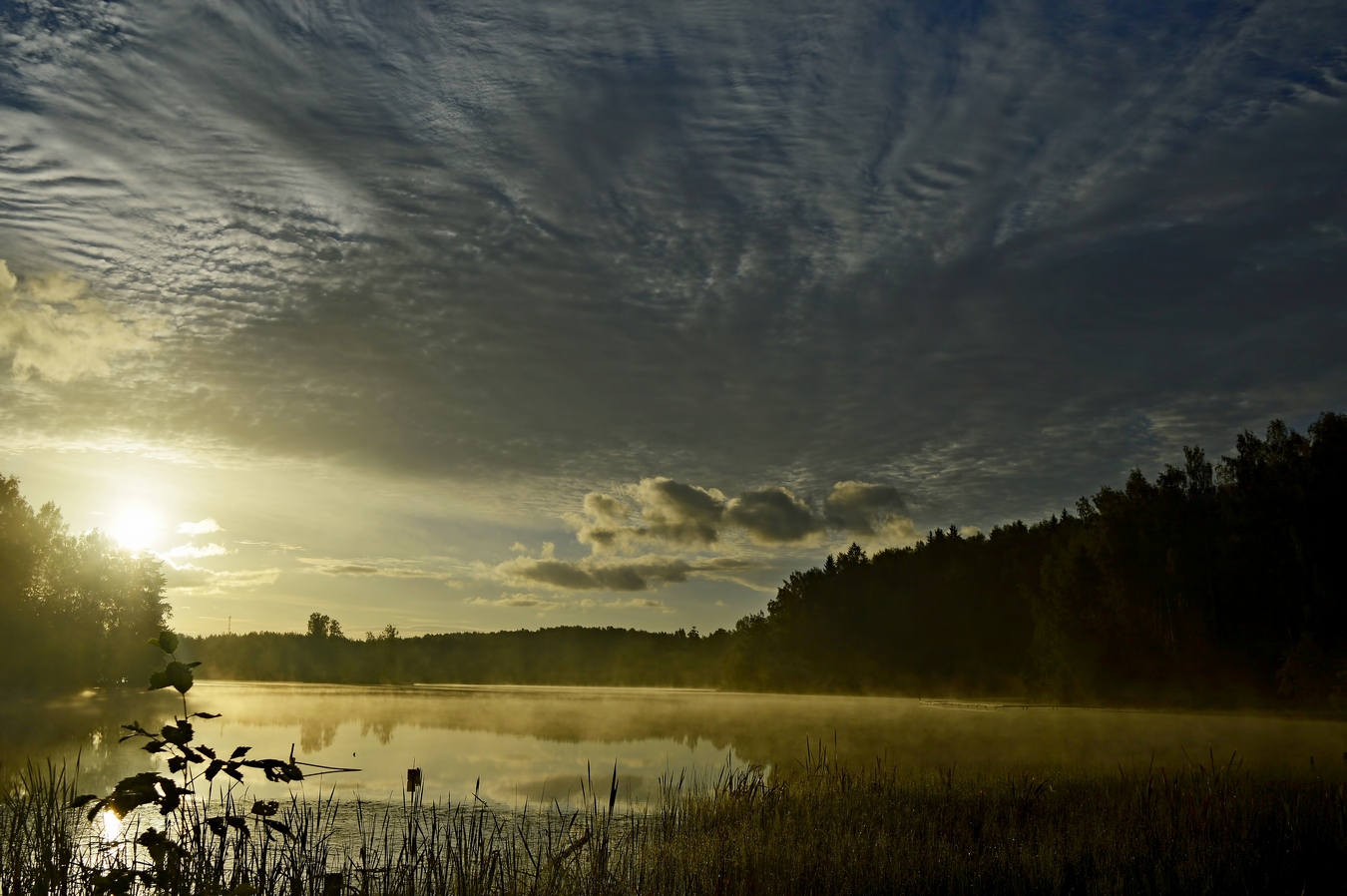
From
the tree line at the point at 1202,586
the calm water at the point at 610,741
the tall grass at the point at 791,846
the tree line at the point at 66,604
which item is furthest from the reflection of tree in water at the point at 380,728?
the tree line at the point at 1202,586

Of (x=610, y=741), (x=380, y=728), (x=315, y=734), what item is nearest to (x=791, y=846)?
(x=610, y=741)

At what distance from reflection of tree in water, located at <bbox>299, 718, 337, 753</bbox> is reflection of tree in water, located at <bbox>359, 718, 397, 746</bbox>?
51.8 inches

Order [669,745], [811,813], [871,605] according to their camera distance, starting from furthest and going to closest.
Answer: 1. [871,605]
2. [669,745]
3. [811,813]

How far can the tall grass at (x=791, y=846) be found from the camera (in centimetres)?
949

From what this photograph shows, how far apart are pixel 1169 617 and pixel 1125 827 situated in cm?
6155

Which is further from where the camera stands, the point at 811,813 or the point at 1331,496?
the point at 1331,496

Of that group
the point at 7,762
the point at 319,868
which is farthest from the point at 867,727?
the point at 319,868

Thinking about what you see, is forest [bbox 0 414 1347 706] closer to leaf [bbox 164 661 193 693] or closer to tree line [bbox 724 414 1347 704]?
tree line [bbox 724 414 1347 704]

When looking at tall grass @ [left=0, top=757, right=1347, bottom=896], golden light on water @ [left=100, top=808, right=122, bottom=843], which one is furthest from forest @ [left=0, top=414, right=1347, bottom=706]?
golden light on water @ [left=100, top=808, right=122, bottom=843]

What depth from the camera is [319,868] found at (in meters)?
10.1

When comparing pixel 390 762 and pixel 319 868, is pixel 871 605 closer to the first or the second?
pixel 390 762

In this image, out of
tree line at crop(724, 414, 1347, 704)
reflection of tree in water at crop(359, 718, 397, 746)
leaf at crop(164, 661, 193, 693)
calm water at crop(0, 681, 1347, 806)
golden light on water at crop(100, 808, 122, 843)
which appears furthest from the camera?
tree line at crop(724, 414, 1347, 704)

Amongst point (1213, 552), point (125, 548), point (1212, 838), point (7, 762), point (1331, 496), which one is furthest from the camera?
point (125, 548)

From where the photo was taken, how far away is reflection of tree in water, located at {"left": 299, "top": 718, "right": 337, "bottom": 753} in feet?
108
